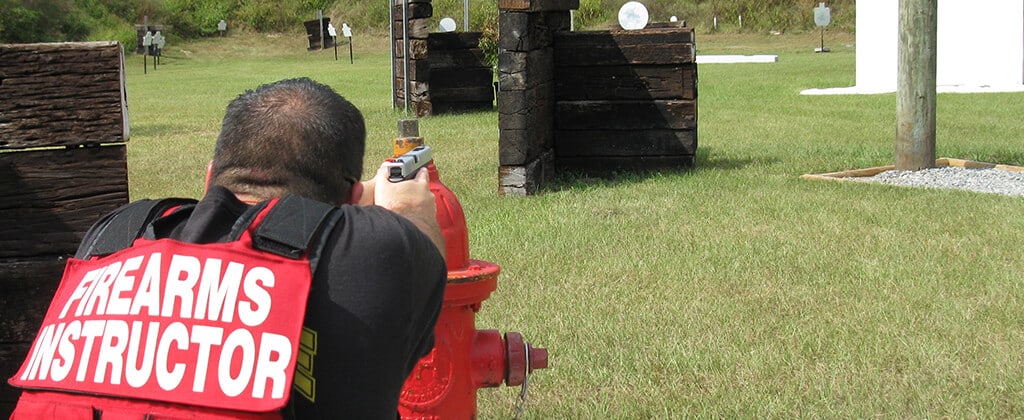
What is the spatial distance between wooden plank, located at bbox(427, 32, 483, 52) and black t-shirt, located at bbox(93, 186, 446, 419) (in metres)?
14.7

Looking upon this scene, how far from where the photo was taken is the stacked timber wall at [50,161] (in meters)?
3.04

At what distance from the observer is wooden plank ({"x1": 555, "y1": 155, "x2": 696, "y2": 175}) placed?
9.76 metres

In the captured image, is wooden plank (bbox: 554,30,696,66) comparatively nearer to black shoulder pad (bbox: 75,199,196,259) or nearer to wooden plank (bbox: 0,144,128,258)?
wooden plank (bbox: 0,144,128,258)

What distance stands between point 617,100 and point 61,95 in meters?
7.00

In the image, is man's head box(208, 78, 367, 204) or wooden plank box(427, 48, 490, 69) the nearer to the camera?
man's head box(208, 78, 367, 204)

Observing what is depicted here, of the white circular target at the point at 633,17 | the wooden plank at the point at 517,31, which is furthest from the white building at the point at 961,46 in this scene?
the wooden plank at the point at 517,31

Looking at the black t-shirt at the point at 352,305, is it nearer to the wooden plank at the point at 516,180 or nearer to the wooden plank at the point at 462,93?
the wooden plank at the point at 516,180

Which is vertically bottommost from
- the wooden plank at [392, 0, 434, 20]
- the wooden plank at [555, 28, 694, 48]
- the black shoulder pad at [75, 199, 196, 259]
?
the black shoulder pad at [75, 199, 196, 259]

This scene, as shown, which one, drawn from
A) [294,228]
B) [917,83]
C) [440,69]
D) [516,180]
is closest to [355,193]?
[294,228]

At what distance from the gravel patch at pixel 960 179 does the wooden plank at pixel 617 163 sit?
143 cm

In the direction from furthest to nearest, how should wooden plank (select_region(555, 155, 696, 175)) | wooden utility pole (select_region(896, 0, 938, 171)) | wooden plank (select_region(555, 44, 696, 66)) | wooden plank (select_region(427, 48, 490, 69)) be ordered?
wooden plank (select_region(427, 48, 490, 69)) → wooden plank (select_region(555, 155, 696, 175)) → wooden plank (select_region(555, 44, 696, 66)) → wooden utility pole (select_region(896, 0, 938, 171))

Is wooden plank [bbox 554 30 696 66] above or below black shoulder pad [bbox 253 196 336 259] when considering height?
above

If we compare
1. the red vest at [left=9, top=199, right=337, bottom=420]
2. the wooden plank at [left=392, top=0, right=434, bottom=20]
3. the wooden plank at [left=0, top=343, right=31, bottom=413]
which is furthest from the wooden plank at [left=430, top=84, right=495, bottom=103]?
the red vest at [left=9, top=199, right=337, bottom=420]

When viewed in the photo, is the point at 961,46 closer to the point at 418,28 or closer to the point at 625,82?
the point at 418,28
